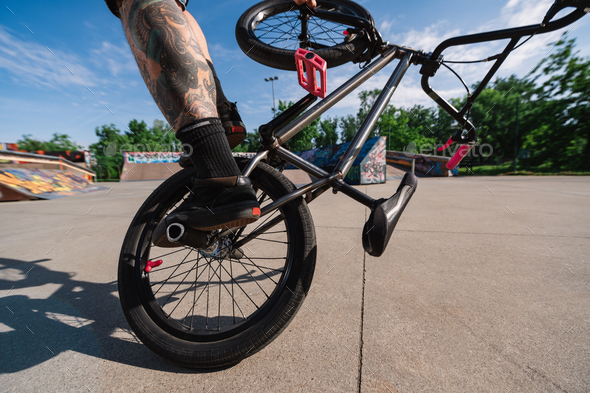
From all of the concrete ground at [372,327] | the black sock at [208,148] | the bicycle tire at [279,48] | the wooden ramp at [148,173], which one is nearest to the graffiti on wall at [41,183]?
the concrete ground at [372,327]

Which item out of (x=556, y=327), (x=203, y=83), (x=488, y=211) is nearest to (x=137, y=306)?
(x=203, y=83)

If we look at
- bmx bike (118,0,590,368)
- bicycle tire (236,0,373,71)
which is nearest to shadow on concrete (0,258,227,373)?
bmx bike (118,0,590,368)

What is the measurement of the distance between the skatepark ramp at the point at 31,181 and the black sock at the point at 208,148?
31.1ft

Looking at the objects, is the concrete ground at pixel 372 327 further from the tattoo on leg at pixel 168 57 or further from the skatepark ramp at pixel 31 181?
the skatepark ramp at pixel 31 181

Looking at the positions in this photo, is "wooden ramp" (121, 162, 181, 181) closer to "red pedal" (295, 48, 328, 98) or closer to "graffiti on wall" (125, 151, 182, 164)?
"graffiti on wall" (125, 151, 182, 164)

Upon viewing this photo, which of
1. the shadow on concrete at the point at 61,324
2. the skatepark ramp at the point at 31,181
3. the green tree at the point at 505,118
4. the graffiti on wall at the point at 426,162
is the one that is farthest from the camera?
the green tree at the point at 505,118

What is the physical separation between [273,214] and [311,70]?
68cm

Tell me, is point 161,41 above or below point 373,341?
above

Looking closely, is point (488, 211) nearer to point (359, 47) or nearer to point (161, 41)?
point (359, 47)

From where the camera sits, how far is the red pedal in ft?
3.44

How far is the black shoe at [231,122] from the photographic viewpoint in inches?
48.4

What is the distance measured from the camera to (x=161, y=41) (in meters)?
0.82

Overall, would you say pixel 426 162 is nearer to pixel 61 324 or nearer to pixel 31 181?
pixel 61 324

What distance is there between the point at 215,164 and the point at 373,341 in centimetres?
97
